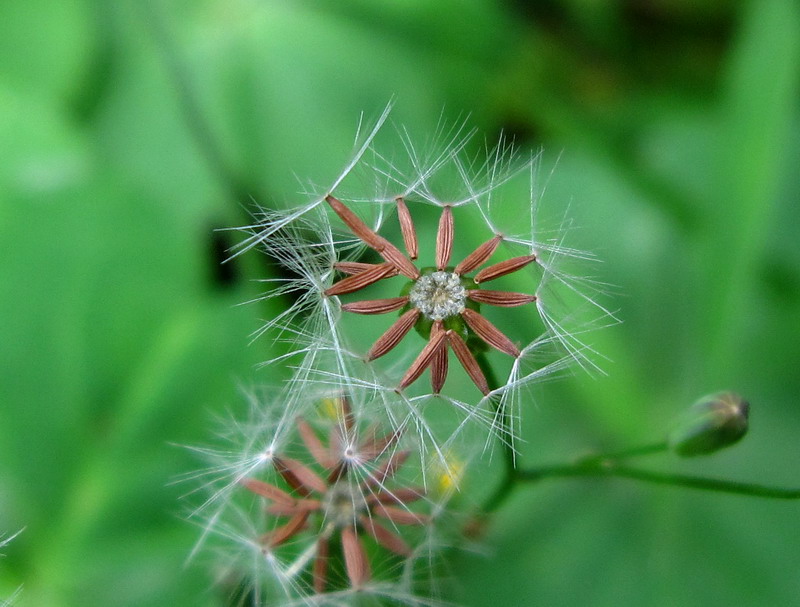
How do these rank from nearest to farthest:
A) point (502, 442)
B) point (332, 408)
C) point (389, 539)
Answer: point (502, 442) → point (389, 539) → point (332, 408)

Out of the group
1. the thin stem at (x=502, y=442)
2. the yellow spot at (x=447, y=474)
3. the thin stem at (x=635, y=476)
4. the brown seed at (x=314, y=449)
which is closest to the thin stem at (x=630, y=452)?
the thin stem at (x=635, y=476)

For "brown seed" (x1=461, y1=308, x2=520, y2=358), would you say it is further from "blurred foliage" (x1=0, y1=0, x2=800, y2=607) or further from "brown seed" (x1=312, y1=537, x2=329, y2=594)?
"blurred foliage" (x1=0, y1=0, x2=800, y2=607)

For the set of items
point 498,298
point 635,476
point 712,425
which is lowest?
point 635,476

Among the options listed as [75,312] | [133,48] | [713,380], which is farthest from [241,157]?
[713,380]

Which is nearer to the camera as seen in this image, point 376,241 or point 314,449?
point 376,241

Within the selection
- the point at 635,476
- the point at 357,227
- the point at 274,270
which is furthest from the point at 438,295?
the point at 274,270

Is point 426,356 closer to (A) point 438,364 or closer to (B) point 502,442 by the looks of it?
(A) point 438,364

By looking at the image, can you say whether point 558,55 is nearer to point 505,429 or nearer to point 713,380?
point 713,380

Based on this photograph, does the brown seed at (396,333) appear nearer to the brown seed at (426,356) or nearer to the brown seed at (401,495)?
the brown seed at (426,356)
